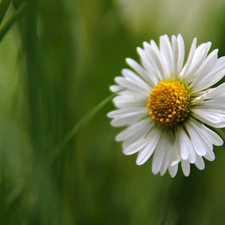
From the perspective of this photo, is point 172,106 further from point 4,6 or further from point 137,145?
point 4,6

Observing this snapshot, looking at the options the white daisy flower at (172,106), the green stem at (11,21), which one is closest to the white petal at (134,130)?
the white daisy flower at (172,106)

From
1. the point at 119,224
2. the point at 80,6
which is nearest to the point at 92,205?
the point at 119,224

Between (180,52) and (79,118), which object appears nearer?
(180,52)

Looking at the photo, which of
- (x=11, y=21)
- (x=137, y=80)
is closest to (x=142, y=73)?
(x=137, y=80)

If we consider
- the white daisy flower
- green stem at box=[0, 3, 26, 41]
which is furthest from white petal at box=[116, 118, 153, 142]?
green stem at box=[0, 3, 26, 41]

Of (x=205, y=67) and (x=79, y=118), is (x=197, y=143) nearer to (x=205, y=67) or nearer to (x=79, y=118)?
(x=205, y=67)

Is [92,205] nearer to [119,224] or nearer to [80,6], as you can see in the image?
[119,224]
